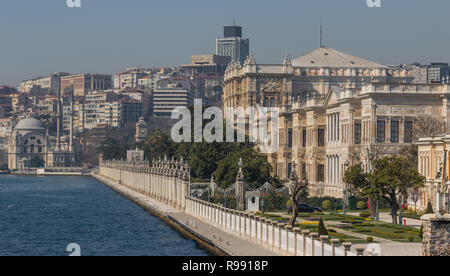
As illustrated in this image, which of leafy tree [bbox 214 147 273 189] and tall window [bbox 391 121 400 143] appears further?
leafy tree [bbox 214 147 273 189]

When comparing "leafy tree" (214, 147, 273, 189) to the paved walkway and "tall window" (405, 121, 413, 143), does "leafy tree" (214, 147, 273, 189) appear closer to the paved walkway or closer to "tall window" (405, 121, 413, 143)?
the paved walkway

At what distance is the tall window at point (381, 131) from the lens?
73312 mm

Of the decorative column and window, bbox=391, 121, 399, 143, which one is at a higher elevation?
window, bbox=391, 121, 399, 143

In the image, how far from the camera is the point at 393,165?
2137 inches

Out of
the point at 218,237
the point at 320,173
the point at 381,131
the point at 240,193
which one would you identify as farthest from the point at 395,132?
the point at 218,237

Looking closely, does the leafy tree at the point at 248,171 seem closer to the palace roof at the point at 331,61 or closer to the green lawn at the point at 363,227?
the green lawn at the point at 363,227

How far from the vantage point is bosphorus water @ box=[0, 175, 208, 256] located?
50562mm

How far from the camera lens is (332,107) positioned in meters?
83.2

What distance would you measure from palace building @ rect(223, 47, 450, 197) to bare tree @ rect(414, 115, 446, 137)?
1.32 ft

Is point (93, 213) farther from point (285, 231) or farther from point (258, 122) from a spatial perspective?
point (285, 231)

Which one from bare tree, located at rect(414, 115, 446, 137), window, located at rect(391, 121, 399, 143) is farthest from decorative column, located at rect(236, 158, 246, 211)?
bare tree, located at rect(414, 115, 446, 137)

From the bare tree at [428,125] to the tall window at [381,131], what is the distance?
2394 mm
